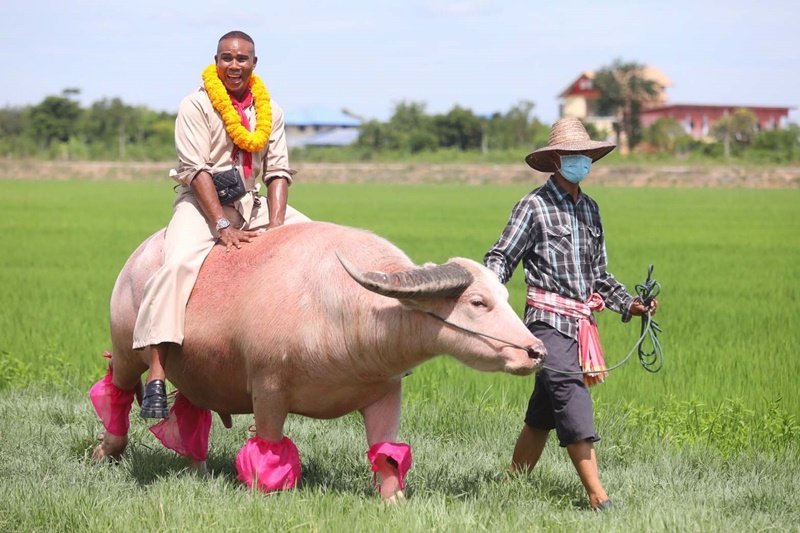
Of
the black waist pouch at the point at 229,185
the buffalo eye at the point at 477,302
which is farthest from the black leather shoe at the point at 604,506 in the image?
the black waist pouch at the point at 229,185

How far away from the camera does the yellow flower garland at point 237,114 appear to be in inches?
216

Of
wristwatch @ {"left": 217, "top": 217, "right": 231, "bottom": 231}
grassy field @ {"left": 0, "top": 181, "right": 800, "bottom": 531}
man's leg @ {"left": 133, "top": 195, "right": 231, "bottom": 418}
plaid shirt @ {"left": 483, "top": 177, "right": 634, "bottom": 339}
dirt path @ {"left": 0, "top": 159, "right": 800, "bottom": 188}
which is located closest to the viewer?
grassy field @ {"left": 0, "top": 181, "right": 800, "bottom": 531}

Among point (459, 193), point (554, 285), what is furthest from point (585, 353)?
point (459, 193)

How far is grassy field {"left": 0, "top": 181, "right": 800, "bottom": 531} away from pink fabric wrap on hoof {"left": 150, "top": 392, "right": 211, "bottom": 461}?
5.9 inches

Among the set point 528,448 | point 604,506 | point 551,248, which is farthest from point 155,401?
point 604,506

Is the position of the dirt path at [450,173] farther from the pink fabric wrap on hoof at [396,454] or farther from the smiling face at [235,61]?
the pink fabric wrap on hoof at [396,454]

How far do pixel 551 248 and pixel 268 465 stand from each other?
5.10 ft

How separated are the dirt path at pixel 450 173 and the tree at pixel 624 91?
17.9 metres

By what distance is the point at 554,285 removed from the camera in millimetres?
5137

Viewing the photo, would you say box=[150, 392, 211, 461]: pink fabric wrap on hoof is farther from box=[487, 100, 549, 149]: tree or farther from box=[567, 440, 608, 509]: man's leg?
box=[487, 100, 549, 149]: tree

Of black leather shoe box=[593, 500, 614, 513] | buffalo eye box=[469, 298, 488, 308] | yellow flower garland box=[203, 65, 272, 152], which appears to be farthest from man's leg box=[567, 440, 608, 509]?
yellow flower garland box=[203, 65, 272, 152]

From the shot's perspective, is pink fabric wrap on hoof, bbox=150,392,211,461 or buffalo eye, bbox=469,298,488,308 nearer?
buffalo eye, bbox=469,298,488,308

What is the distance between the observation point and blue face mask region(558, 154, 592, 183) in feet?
16.9

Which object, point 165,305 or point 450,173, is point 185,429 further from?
point 450,173
